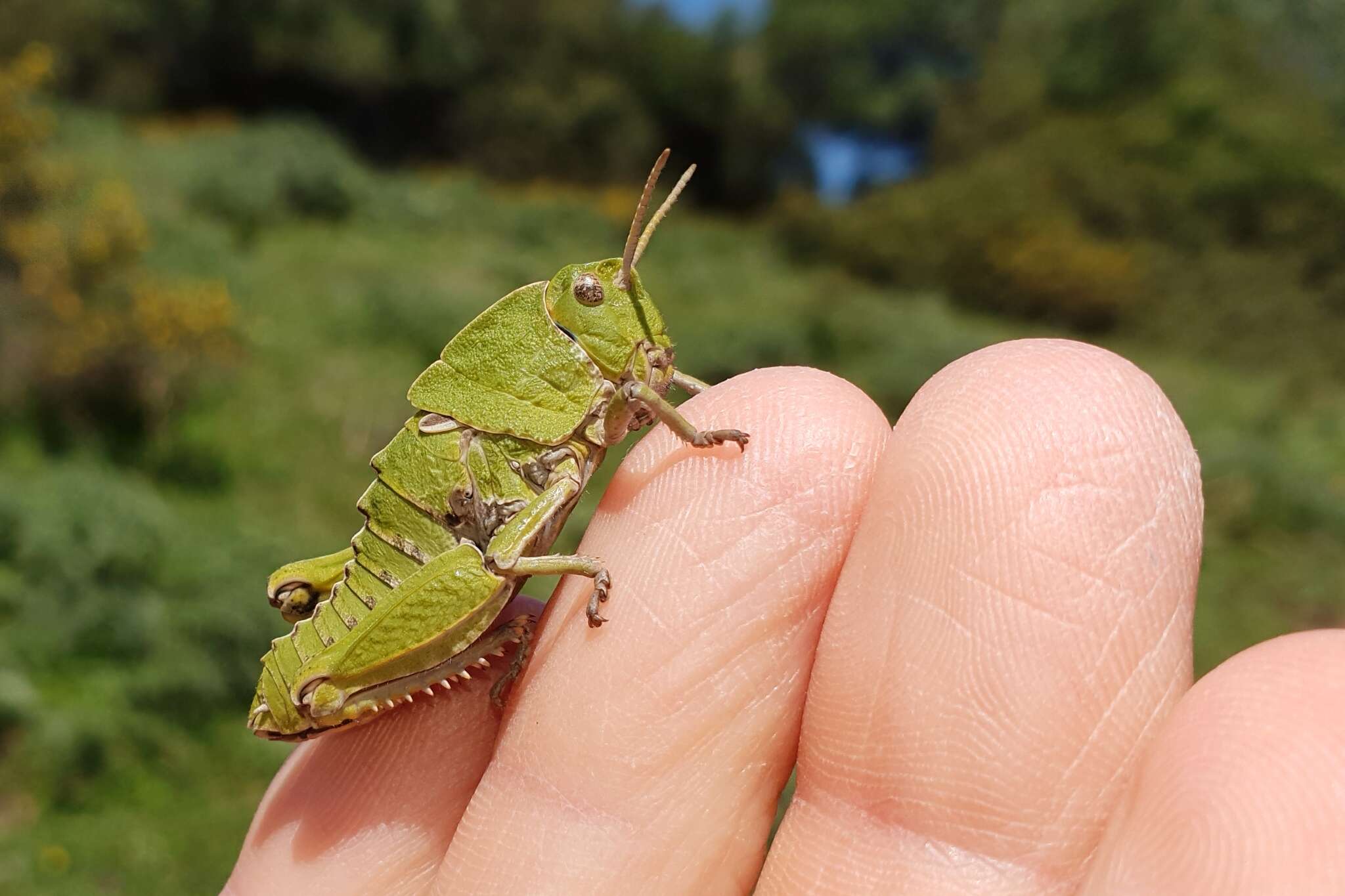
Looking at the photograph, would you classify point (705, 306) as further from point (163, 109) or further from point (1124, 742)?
point (163, 109)

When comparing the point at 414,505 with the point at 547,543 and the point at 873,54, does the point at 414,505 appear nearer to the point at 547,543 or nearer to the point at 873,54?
the point at 547,543

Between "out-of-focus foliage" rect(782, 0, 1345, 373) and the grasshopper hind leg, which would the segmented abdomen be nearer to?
the grasshopper hind leg

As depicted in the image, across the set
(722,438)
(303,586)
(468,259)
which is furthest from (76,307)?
(468,259)

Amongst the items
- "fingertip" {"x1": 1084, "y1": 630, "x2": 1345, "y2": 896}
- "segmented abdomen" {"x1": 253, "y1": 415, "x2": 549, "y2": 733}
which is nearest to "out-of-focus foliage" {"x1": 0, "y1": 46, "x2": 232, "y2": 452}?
"segmented abdomen" {"x1": 253, "y1": 415, "x2": 549, "y2": 733}

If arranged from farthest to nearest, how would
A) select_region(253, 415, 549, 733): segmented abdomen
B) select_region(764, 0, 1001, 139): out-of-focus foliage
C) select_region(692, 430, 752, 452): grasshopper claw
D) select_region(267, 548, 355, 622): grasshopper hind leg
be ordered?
select_region(764, 0, 1001, 139): out-of-focus foliage < select_region(267, 548, 355, 622): grasshopper hind leg < select_region(253, 415, 549, 733): segmented abdomen < select_region(692, 430, 752, 452): grasshopper claw

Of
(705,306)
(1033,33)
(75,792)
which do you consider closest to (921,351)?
(705,306)

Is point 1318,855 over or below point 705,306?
over

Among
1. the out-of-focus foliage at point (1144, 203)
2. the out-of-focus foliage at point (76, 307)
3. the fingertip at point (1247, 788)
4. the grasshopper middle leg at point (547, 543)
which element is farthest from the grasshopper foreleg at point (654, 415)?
the out-of-focus foliage at point (1144, 203)
